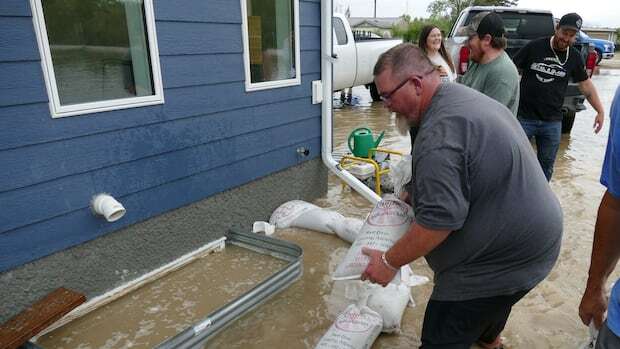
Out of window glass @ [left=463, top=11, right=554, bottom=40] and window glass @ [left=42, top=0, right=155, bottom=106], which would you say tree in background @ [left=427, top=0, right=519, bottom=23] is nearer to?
window glass @ [left=463, top=11, right=554, bottom=40]

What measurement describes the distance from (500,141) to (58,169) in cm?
243

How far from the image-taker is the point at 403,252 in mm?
1613

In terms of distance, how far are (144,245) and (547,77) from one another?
149 inches

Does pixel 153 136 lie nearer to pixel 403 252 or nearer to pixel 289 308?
pixel 289 308

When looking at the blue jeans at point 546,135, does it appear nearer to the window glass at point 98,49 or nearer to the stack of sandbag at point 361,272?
the stack of sandbag at point 361,272

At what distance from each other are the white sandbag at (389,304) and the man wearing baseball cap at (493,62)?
65.7 inches

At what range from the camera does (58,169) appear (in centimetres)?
251

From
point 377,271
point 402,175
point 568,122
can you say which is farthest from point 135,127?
point 568,122

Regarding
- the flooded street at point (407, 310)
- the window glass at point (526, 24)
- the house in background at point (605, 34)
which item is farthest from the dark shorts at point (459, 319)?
the house in background at point (605, 34)

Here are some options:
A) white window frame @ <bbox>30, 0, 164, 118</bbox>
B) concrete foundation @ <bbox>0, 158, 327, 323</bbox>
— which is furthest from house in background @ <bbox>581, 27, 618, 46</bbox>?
white window frame @ <bbox>30, 0, 164, 118</bbox>

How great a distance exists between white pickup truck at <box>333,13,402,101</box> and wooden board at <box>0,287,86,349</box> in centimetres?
677

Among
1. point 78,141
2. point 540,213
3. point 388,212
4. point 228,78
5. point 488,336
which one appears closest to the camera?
point 540,213

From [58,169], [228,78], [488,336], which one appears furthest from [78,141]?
[488,336]

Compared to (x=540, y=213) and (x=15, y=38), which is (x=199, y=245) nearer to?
(x=15, y=38)
